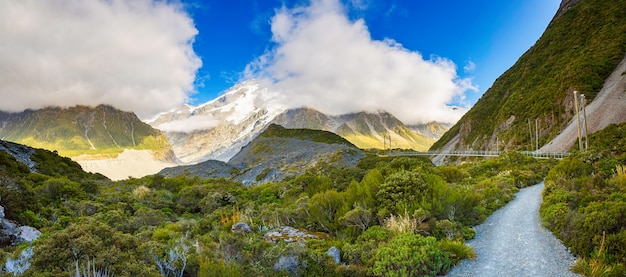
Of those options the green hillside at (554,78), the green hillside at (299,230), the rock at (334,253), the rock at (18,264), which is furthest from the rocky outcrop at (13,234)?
the green hillside at (554,78)

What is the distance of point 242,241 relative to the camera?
8.42 m

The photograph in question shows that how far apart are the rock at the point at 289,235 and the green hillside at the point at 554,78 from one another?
61115mm

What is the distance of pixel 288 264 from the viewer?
23.4 ft

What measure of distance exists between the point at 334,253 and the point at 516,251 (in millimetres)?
4066

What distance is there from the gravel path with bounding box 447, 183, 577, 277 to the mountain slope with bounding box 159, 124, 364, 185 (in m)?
30.0

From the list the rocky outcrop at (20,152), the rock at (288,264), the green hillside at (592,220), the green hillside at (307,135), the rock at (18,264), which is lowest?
the rock at (288,264)

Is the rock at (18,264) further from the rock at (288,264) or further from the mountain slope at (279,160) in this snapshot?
the mountain slope at (279,160)

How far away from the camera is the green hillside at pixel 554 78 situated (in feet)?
199

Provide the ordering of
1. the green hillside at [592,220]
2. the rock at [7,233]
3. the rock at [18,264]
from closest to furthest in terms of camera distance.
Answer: the rock at [18,264]
the green hillside at [592,220]
the rock at [7,233]

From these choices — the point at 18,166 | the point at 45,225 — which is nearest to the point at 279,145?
the point at 18,166

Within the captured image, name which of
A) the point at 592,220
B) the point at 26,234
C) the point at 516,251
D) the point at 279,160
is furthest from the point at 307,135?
the point at 592,220

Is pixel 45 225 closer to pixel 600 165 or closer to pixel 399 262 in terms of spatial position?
pixel 399 262

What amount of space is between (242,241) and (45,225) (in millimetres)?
9936

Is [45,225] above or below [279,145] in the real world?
below
